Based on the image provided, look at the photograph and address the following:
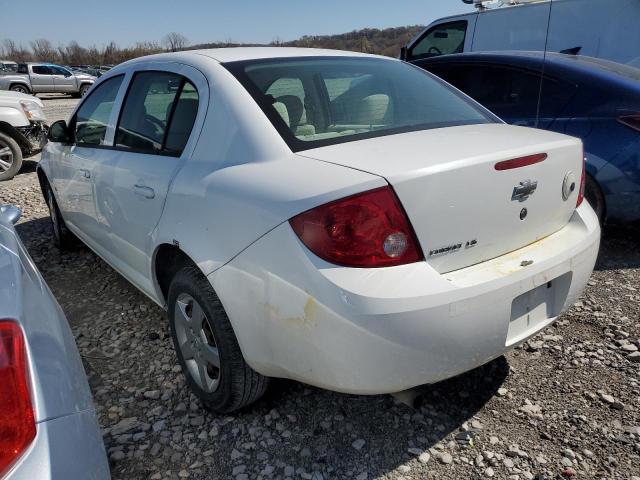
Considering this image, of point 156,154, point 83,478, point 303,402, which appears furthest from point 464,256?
point 156,154

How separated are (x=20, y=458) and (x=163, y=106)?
1.86 m

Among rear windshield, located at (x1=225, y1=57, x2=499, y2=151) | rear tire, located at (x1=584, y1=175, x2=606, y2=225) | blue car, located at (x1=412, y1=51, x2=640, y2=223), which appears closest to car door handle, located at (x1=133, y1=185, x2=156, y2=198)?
rear windshield, located at (x1=225, y1=57, x2=499, y2=151)

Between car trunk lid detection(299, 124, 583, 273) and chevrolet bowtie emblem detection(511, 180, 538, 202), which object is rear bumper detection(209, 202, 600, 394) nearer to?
car trunk lid detection(299, 124, 583, 273)

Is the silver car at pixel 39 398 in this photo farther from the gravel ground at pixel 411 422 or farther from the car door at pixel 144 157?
the car door at pixel 144 157

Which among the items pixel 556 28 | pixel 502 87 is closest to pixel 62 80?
pixel 556 28

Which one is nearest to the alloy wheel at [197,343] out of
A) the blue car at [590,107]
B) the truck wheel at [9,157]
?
the blue car at [590,107]

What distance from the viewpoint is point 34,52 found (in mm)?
79438

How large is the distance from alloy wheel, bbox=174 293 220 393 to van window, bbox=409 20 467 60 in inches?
262

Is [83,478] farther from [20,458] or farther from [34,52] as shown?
[34,52]

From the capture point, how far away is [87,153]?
314cm

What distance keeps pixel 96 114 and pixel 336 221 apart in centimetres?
242

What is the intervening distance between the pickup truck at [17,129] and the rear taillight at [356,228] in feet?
25.3

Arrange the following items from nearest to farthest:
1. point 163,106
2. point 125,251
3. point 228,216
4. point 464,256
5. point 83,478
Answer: point 83,478 < point 464,256 < point 228,216 < point 163,106 < point 125,251

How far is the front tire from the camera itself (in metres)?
1.99
